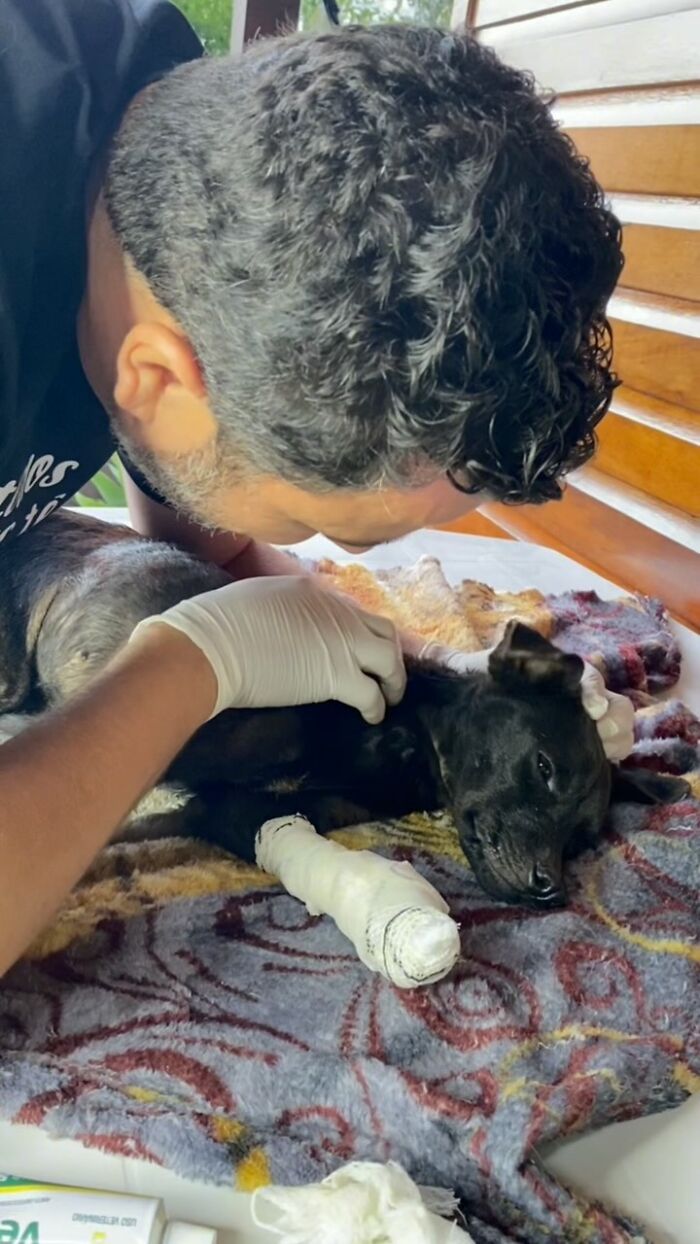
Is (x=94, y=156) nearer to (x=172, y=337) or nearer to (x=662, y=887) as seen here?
(x=172, y=337)

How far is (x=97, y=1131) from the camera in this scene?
1.06 m

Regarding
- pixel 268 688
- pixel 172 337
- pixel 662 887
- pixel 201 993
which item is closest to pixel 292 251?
pixel 172 337

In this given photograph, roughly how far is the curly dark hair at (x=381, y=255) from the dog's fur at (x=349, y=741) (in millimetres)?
559

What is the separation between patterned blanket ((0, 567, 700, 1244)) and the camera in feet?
3.51

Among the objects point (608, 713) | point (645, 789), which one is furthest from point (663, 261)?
point (645, 789)

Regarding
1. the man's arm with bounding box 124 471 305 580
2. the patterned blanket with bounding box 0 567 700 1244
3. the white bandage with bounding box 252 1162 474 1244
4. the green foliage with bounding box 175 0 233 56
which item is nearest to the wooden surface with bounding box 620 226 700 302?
the green foliage with bounding box 175 0 233 56

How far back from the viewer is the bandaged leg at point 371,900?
1.21 metres

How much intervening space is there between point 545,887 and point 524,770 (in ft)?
0.68

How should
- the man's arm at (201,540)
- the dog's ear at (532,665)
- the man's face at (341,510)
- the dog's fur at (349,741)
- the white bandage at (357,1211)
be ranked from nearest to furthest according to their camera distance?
the white bandage at (357,1211)
the man's face at (341,510)
the dog's fur at (349,741)
the dog's ear at (532,665)
the man's arm at (201,540)

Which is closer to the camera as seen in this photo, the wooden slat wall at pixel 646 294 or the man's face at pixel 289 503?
the man's face at pixel 289 503

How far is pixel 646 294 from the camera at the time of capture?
9.14 ft

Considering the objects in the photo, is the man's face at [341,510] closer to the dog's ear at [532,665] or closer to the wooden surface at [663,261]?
the dog's ear at [532,665]

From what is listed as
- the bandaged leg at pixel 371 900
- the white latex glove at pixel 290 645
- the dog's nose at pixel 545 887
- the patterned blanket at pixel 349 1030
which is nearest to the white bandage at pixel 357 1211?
the patterned blanket at pixel 349 1030

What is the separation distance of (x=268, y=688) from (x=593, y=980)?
59cm
